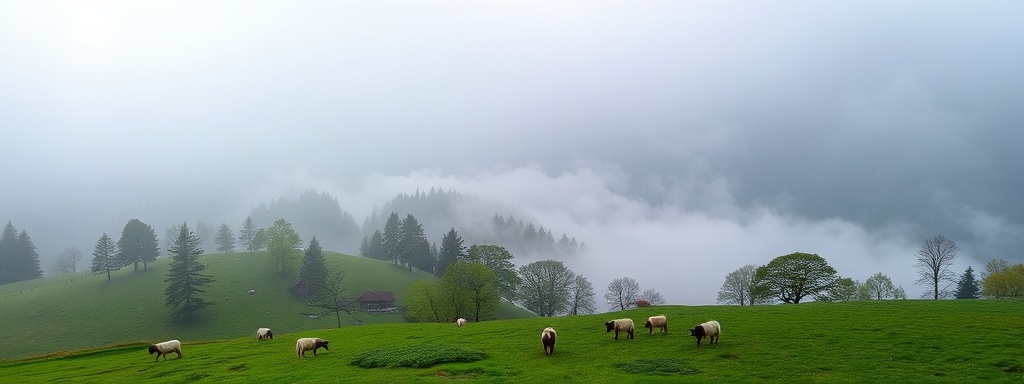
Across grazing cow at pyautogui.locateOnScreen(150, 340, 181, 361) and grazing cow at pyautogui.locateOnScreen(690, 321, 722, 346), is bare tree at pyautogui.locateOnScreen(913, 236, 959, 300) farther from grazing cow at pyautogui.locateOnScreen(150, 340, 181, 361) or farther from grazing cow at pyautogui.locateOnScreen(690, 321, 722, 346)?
grazing cow at pyautogui.locateOnScreen(150, 340, 181, 361)

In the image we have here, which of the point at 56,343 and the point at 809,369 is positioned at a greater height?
the point at 809,369

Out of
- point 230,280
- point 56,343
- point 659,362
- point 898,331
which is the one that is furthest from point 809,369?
point 230,280

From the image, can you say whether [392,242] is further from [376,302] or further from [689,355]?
[689,355]

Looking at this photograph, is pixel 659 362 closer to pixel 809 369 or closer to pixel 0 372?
pixel 809 369

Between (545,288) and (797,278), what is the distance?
51.6 metres

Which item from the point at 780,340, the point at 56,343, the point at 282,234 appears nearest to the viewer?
the point at 780,340

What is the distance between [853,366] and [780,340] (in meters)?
7.91

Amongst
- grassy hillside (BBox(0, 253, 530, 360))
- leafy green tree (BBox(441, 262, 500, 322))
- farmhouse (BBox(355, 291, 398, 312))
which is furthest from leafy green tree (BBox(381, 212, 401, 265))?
leafy green tree (BBox(441, 262, 500, 322))

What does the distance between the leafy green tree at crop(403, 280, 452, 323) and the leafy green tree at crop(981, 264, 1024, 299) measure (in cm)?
9455

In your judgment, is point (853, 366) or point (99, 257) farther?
point (99, 257)

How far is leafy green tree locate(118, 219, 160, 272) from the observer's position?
11862 cm

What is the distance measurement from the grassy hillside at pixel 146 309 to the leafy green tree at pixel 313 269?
5237 millimetres

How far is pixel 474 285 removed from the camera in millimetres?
85188

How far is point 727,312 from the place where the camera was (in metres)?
48.1
